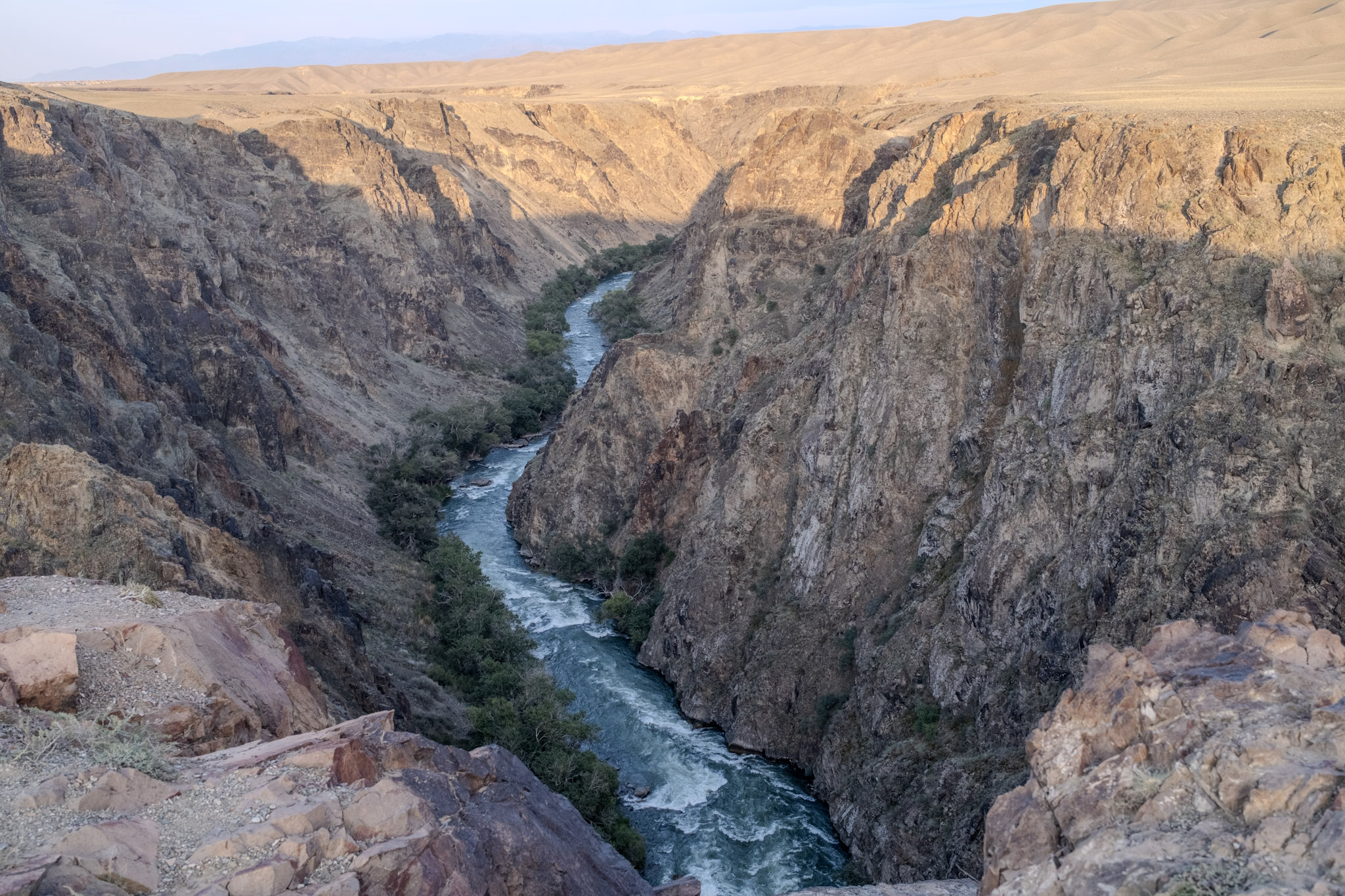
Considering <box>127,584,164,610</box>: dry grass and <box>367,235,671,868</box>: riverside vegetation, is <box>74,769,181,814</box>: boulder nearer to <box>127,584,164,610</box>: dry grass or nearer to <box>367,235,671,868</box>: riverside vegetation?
<box>127,584,164,610</box>: dry grass

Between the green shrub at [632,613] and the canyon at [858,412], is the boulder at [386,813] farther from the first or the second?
the green shrub at [632,613]

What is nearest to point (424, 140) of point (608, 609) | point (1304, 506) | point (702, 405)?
point (702, 405)

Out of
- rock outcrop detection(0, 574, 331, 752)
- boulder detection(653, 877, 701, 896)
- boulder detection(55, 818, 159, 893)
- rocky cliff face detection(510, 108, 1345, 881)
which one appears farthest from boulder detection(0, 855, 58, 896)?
rocky cliff face detection(510, 108, 1345, 881)

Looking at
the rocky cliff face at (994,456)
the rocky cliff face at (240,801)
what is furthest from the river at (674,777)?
the rocky cliff face at (240,801)

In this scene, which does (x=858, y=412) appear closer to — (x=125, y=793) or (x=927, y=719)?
(x=927, y=719)

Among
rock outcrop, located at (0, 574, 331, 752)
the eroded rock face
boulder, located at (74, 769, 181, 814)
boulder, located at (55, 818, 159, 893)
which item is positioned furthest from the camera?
rock outcrop, located at (0, 574, 331, 752)

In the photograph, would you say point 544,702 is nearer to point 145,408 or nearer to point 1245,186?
point 145,408
